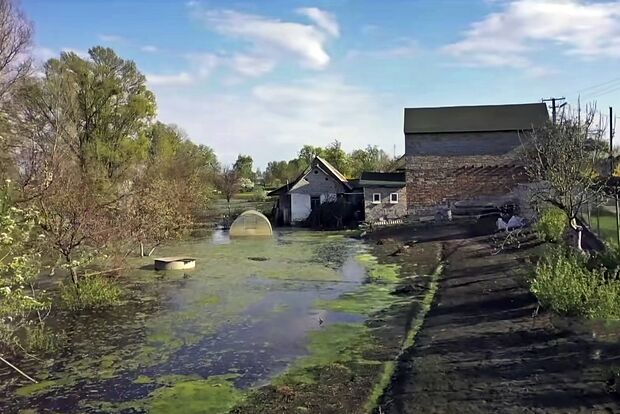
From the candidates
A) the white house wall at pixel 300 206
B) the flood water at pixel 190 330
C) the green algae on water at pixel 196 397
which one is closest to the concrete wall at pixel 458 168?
the white house wall at pixel 300 206

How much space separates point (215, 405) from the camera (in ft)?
26.8

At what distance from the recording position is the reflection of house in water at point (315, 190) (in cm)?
3706

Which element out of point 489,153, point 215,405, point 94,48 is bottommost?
point 215,405

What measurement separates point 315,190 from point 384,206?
4925 millimetres

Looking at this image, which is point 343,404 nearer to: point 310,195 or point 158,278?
point 158,278

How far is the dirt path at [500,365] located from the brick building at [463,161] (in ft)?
71.2

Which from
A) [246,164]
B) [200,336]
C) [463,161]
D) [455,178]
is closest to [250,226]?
[455,178]

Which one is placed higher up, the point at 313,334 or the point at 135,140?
the point at 135,140

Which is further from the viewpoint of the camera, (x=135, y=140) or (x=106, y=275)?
(x=135, y=140)

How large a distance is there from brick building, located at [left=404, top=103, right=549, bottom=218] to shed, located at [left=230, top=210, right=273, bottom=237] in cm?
938

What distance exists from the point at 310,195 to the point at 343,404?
97.4ft

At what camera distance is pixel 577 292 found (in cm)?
1041

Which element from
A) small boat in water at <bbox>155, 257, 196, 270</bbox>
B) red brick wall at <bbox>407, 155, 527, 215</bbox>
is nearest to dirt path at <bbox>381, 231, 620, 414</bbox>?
small boat in water at <bbox>155, 257, 196, 270</bbox>

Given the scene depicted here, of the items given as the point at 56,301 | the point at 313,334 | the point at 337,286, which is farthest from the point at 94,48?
the point at 313,334
